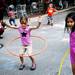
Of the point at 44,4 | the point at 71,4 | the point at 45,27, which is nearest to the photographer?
the point at 45,27

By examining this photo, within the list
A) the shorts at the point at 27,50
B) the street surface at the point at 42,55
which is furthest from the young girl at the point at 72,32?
the shorts at the point at 27,50

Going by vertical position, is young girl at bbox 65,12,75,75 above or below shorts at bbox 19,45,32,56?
above

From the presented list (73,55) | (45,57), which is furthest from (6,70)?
(73,55)

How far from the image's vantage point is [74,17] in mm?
6312

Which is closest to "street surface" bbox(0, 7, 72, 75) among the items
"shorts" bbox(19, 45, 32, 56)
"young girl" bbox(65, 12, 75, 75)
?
"shorts" bbox(19, 45, 32, 56)

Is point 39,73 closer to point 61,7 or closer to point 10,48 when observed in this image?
point 10,48

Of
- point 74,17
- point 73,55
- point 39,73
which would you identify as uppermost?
point 74,17

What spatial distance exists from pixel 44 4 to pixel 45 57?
15877 mm

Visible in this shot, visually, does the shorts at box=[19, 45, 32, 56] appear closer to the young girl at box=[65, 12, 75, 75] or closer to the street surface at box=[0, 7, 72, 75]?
the street surface at box=[0, 7, 72, 75]

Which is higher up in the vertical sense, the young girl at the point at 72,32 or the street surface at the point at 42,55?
the young girl at the point at 72,32

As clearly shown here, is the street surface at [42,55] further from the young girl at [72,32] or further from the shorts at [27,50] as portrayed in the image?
the young girl at [72,32]

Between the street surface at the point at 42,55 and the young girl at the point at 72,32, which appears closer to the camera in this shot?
the young girl at the point at 72,32

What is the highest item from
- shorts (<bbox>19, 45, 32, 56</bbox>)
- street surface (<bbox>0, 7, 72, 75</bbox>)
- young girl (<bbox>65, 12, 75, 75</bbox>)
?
young girl (<bbox>65, 12, 75, 75</bbox>)

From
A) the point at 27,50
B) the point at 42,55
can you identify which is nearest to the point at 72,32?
the point at 27,50
